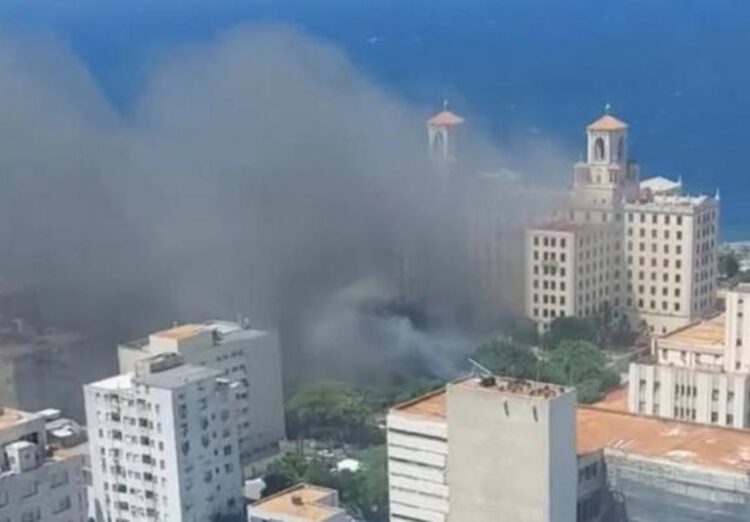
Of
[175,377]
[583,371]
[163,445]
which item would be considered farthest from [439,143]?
[163,445]

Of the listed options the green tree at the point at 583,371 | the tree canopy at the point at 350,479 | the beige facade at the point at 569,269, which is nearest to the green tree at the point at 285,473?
the tree canopy at the point at 350,479

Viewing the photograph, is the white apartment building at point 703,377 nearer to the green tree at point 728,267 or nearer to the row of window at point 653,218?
the row of window at point 653,218

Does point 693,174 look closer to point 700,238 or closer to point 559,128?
point 559,128

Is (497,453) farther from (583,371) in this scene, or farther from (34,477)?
(583,371)

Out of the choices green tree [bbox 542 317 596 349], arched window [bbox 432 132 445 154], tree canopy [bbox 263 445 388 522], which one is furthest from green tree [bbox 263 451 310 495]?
arched window [bbox 432 132 445 154]

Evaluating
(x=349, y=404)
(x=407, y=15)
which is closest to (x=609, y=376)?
(x=349, y=404)

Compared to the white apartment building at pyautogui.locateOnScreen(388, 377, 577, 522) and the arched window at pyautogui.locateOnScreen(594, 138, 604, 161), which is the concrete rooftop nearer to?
the white apartment building at pyautogui.locateOnScreen(388, 377, 577, 522)

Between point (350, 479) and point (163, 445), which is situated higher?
point (163, 445)
